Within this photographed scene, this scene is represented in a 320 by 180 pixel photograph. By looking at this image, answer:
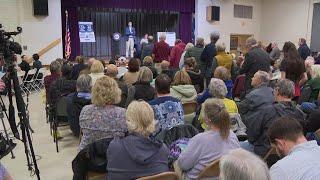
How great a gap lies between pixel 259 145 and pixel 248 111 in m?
0.49

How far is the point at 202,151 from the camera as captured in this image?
7.61 feet

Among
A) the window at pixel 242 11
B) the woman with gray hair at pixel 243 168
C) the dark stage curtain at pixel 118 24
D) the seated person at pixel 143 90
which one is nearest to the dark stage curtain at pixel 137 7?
the dark stage curtain at pixel 118 24

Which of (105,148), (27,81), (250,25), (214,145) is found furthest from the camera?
(250,25)

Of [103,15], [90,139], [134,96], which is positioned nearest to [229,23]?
[103,15]

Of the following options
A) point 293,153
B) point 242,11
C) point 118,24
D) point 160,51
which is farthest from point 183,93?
point 242,11

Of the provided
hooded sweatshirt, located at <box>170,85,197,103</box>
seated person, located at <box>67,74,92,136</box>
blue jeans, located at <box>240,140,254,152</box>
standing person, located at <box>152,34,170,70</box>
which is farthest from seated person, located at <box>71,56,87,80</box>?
blue jeans, located at <box>240,140,254,152</box>

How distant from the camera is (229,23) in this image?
15711 mm

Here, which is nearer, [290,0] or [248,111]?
[248,111]

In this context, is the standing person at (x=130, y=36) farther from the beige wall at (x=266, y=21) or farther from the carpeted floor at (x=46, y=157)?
the carpeted floor at (x=46, y=157)

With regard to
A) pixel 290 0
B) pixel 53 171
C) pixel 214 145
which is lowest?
pixel 53 171

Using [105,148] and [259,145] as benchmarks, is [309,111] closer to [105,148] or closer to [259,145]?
[259,145]

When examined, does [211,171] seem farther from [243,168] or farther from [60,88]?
[60,88]

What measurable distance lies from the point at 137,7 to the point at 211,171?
12681 millimetres

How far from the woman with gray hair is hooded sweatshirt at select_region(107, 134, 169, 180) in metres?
0.92
